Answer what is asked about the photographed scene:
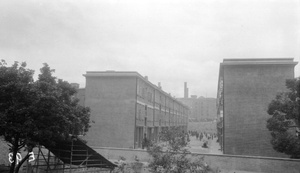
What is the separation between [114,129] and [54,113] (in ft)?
56.1

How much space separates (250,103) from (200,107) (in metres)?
91.6

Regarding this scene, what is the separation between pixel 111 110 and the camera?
98.9 feet

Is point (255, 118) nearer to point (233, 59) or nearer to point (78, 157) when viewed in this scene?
point (233, 59)

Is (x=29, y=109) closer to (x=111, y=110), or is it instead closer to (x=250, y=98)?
(x=111, y=110)

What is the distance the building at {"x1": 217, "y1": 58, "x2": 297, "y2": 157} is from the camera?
24422mm

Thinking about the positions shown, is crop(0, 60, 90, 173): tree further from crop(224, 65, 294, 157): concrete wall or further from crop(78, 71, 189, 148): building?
crop(224, 65, 294, 157): concrete wall

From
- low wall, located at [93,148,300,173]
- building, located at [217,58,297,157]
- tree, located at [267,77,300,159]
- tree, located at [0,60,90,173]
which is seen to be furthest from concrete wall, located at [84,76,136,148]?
tree, located at [0,60,90,173]

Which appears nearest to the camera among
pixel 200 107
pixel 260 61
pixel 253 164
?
pixel 253 164

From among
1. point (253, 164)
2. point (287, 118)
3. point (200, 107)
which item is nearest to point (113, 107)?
point (253, 164)

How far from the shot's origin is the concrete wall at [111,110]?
29.6m

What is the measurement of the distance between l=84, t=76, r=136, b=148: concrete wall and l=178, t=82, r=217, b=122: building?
8559cm

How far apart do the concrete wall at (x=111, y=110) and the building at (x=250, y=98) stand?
10.4 meters

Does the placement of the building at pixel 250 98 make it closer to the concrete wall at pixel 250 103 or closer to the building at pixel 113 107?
the concrete wall at pixel 250 103

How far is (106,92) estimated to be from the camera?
30.5 m
